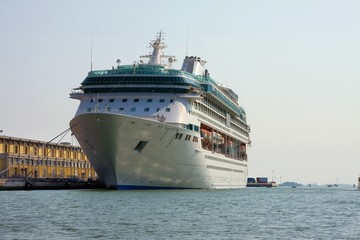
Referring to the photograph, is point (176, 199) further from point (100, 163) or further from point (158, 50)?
point (158, 50)

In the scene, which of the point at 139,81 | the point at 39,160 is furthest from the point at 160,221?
the point at 39,160

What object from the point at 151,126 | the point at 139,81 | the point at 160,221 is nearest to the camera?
the point at 160,221

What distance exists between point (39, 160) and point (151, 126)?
2577 inches

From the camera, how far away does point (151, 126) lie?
70.8 meters

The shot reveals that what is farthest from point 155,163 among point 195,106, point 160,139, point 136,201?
point 136,201

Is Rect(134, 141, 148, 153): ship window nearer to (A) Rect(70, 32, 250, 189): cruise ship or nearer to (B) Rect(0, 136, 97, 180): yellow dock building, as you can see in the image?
(A) Rect(70, 32, 250, 189): cruise ship

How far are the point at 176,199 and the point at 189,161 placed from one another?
56.2 ft

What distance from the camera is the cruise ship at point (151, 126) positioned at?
230 feet

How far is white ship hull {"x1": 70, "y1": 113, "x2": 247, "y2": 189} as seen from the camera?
69312 millimetres

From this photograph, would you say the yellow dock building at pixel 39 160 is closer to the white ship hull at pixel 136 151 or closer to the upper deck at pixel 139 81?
the upper deck at pixel 139 81

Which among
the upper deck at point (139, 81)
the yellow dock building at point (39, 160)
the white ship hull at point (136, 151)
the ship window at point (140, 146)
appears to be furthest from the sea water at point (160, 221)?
the yellow dock building at point (39, 160)

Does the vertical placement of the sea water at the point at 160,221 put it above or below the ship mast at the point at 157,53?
below

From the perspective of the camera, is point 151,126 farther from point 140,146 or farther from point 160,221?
point 160,221

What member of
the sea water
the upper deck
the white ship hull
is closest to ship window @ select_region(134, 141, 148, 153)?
the white ship hull
